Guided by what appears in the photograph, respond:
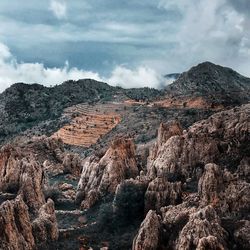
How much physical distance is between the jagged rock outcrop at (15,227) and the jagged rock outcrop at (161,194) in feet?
43.6

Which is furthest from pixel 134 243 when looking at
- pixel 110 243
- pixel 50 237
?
pixel 50 237

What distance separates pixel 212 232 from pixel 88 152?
99.6 meters

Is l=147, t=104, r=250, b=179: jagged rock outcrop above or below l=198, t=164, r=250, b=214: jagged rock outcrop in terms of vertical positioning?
above

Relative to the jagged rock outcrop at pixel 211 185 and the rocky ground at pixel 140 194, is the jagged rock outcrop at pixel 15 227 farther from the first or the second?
the jagged rock outcrop at pixel 211 185

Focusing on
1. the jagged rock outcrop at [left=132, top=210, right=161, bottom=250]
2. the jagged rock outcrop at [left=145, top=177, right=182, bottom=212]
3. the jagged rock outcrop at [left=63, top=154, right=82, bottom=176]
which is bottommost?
the jagged rock outcrop at [left=132, top=210, right=161, bottom=250]

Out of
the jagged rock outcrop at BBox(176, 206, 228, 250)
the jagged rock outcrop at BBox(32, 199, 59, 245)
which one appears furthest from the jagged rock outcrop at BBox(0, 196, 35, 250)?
the jagged rock outcrop at BBox(176, 206, 228, 250)

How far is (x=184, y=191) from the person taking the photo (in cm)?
6250

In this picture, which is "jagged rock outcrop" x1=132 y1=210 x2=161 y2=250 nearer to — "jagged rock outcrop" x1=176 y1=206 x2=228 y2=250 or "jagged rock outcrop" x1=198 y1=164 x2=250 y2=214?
"jagged rock outcrop" x1=176 y1=206 x2=228 y2=250

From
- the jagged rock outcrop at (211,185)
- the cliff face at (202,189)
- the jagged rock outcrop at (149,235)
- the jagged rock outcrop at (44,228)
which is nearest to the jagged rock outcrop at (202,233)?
the cliff face at (202,189)

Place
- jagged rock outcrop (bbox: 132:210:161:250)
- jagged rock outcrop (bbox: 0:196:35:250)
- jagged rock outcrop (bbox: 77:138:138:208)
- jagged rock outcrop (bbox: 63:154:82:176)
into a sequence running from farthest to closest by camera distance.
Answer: jagged rock outcrop (bbox: 63:154:82:176) → jagged rock outcrop (bbox: 77:138:138:208) → jagged rock outcrop (bbox: 0:196:35:250) → jagged rock outcrop (bbox: 132:210:161:250)

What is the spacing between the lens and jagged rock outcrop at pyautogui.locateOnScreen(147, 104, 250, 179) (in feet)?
228

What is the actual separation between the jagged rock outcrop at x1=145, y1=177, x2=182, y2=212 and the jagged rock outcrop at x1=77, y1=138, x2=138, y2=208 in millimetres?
15930

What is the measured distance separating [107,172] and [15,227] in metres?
30.5

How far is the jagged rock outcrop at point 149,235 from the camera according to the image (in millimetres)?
47906
